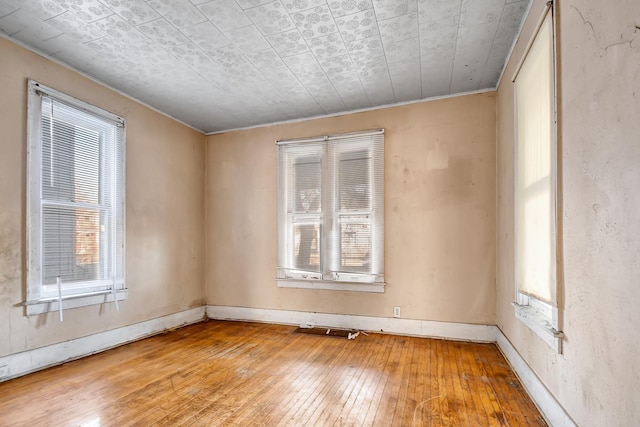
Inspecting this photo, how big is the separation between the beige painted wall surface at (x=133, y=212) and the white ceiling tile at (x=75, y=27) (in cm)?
60

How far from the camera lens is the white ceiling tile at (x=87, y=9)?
2.33 meters

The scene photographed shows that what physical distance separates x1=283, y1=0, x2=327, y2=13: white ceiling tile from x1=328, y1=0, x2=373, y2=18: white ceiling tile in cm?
8

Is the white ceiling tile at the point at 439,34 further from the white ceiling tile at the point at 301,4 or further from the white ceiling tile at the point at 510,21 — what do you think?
the white ceiling tile at the point at 301,4

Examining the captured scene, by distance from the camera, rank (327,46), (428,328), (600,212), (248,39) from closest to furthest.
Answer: (600,212)
(248,39)
(327,46)
(428,328)

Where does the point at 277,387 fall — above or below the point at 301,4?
below

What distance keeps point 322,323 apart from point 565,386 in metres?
2.96

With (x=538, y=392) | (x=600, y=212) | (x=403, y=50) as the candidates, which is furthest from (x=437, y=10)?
(x=538, y=392)

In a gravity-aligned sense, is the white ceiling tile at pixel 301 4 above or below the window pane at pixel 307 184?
above

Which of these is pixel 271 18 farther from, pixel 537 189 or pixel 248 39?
pixel 537 189

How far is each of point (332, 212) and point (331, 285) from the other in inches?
39.8

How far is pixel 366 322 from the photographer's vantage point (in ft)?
13.7

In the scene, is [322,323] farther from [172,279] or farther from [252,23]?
[252,23]

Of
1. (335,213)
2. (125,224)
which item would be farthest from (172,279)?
(335,213)

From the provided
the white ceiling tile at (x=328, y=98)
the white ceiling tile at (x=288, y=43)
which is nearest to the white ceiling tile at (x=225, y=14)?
the white ceiling tile at (x=288, y=43)
